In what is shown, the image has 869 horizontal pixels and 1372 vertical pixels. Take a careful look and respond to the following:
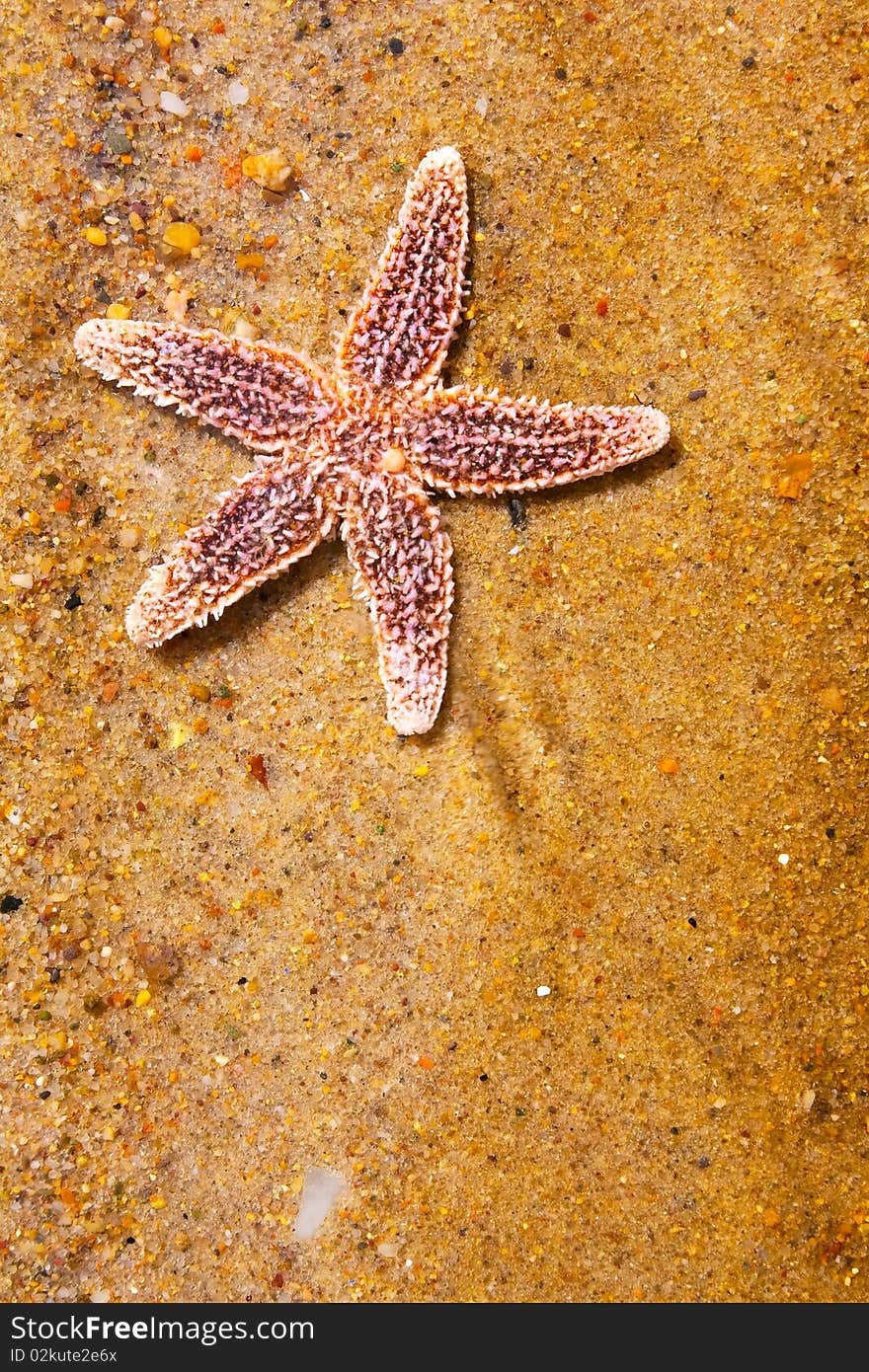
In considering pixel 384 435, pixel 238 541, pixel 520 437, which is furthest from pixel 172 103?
pixel 520 437

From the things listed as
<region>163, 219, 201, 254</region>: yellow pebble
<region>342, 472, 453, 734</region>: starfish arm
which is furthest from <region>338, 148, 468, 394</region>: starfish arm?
<region>163, 219, 201, 254</region>: yellow pebble

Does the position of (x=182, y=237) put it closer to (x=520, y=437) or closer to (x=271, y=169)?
(x=271, y=169)

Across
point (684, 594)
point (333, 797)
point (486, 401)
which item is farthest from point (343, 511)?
point (684, 594)

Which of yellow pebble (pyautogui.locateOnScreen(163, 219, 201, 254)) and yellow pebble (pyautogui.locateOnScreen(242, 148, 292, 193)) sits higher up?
yellow pebble (pyautogui.locateOnScreen(242, 148, 292, 193))

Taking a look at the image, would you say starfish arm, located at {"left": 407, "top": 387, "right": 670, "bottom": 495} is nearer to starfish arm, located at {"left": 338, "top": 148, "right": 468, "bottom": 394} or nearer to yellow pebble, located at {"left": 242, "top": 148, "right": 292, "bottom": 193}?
starfish arm, located at {"left": 338, "top": 148, "right": 468, "bottom": 394}

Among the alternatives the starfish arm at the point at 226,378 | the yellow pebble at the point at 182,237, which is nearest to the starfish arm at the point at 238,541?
the starfish arm at the point at 226,378

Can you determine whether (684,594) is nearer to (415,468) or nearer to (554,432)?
(554,432)
